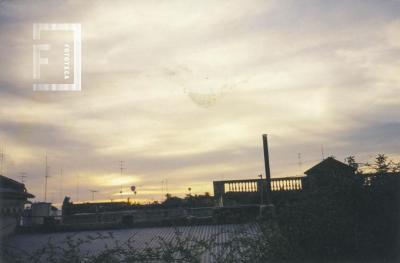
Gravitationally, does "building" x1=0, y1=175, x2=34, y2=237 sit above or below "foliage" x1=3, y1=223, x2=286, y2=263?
above

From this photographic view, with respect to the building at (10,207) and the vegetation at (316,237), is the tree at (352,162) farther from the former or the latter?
the building at (10,207)

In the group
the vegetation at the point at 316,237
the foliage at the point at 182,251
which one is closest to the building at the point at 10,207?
the vegetation at the point at 316,237

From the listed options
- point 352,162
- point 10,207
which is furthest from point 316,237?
point 10,207

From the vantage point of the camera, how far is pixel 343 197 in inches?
382

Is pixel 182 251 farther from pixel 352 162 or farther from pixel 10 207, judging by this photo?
pixel 10 207

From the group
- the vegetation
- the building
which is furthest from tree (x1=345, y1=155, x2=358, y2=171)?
the building

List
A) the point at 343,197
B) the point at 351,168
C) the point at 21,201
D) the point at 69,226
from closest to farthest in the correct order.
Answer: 1. the point at 343,197
2. the point at 351,168
3. the point at 69,226
4. the point at 21,201

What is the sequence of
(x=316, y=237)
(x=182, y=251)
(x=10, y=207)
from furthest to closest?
(x=10, y=207) < (x=316, y=237) < (x=182, y=251)

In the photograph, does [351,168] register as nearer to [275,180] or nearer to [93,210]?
[275,180]

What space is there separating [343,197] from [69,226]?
Answer: 1609cm

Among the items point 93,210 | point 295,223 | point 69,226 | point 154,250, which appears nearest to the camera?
point 154,250

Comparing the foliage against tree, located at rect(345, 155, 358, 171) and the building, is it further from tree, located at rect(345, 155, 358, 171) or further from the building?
the building

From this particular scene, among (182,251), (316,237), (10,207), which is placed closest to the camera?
(182,251)

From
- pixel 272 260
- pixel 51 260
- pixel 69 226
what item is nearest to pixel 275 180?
pixel 69 226
